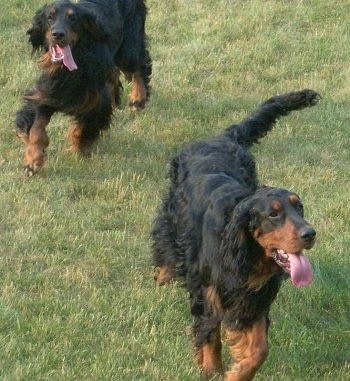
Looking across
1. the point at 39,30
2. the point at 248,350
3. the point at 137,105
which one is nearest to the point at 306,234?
the point at 248,350

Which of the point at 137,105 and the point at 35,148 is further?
the point at 137,105

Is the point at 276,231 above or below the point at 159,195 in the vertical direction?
above

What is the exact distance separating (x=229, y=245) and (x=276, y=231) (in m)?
0.29

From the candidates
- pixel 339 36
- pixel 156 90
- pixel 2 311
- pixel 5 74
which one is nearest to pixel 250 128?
pixel 2 311

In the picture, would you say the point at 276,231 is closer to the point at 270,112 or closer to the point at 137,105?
the point at 270,112

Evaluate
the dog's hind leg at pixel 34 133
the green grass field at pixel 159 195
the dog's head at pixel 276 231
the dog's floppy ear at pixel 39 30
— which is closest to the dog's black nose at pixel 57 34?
the dog's floppy ear at pixel 39 30

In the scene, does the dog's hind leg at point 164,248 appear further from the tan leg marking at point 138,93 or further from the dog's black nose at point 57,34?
the tan leg marking at point 138,93

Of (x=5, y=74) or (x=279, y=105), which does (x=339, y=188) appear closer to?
(x=279, y=105)

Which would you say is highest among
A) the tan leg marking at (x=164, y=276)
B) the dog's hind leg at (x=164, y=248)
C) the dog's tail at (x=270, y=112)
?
the dog's tail at (x=270, y=112)

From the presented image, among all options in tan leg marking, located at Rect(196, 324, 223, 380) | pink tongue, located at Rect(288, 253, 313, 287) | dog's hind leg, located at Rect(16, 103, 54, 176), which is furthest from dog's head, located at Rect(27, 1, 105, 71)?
pink tongue, located at Rect(288, 253, 313, 287)

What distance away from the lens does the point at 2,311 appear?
502 centimetres

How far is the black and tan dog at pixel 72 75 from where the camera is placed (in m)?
6.95

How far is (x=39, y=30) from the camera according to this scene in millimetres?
7176

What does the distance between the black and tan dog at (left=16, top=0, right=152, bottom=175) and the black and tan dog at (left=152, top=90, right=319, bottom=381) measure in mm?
1707
